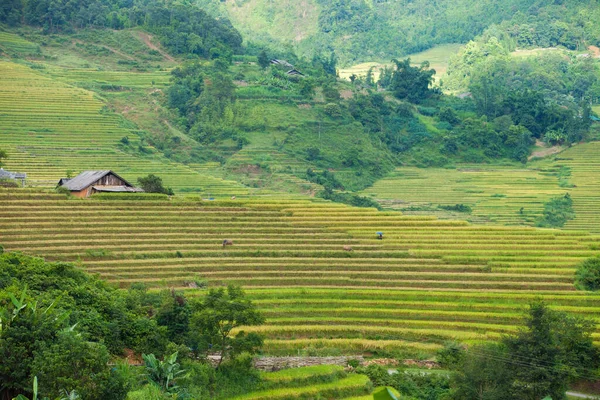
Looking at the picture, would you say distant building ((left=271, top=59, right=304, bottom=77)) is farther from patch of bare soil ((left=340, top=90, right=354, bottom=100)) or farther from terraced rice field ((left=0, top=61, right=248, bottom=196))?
terraced rice field ((left=0, top=61, right=248, bottom=196))

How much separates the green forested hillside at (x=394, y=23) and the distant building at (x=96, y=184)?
Result: 65055 millimetres

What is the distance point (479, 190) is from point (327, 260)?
995 inches

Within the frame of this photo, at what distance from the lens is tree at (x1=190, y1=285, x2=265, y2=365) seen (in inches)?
912

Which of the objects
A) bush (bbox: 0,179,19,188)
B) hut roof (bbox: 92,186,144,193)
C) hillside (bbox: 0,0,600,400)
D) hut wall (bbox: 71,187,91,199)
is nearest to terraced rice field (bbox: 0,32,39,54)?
hillside (bbox: 0,0,600,400)

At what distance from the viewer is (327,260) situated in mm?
32125

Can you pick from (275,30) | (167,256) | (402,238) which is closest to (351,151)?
→ (402,238)

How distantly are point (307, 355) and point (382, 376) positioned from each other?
2190 mm

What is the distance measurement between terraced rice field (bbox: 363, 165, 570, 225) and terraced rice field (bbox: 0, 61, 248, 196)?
11594 millimetres

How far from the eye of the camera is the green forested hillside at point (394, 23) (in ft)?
323

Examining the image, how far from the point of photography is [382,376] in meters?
24.2

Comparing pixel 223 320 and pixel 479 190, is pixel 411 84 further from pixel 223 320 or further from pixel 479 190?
pixel 223 320

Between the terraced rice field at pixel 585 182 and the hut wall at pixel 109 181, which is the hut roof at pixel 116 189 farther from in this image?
the terraced rice field at pixel 585 182

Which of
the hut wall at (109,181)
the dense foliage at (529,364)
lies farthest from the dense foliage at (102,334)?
the hut wall at (109,181)

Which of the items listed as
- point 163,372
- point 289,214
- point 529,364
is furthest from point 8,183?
point 529,364
